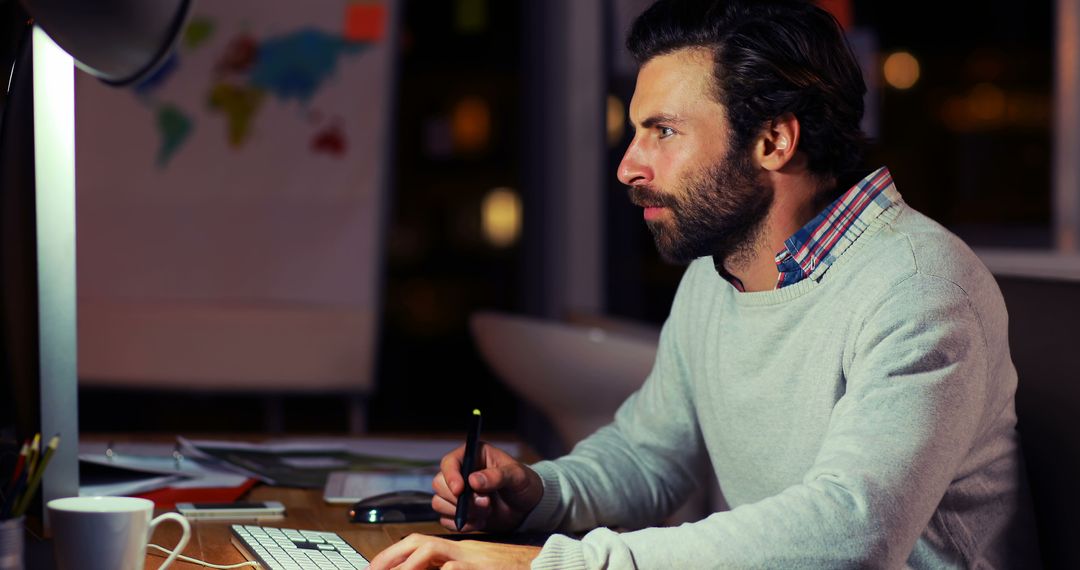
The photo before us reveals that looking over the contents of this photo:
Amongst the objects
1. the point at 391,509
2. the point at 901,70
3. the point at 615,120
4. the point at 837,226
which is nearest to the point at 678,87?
the point at 837,226

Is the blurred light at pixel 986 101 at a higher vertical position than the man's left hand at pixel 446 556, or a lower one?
higher

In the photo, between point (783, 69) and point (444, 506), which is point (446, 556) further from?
point (783, 69)

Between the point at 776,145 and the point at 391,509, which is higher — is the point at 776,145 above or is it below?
above

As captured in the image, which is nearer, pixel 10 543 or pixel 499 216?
pixel 10 543

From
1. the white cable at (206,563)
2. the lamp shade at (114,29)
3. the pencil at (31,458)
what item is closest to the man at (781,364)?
the white cable at (206,563)

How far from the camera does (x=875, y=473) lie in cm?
93

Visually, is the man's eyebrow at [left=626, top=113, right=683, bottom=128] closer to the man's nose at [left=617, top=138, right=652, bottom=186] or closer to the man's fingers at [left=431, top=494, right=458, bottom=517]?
the man's nose at [left=617, top=138, right=652, bottom=186]

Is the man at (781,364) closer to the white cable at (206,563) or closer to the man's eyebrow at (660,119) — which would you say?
the man's eyebrow at (660,119)

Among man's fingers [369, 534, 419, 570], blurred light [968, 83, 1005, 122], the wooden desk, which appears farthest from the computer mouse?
blurred light [968, 83, 1005, 122]

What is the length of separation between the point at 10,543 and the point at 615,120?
337 centimetres

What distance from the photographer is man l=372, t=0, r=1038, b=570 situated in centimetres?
93

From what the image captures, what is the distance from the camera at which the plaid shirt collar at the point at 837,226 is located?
1.18 metres

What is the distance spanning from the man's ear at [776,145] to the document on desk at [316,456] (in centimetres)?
55

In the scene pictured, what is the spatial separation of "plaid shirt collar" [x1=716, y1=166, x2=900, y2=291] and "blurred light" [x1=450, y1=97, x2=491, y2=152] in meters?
5.30
